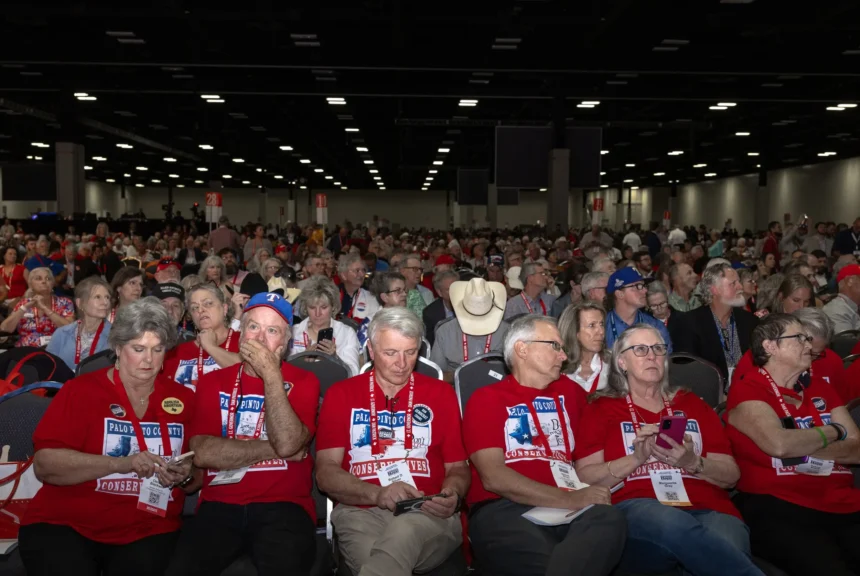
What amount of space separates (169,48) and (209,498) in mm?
12341

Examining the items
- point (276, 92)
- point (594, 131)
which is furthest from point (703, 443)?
point (594, 131)

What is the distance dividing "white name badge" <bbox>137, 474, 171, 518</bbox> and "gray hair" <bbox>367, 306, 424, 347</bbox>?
112 cm

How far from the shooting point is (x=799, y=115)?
2570 cm

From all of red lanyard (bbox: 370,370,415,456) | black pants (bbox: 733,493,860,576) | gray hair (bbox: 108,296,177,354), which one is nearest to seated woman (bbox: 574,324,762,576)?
black pants (bbox: 733,493,860,576)

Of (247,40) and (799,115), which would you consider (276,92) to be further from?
(799,115)

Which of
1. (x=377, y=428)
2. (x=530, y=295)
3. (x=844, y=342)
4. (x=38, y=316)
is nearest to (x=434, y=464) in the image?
(x=377, y=428)

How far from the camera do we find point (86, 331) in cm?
612

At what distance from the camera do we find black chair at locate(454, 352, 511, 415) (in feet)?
16.0

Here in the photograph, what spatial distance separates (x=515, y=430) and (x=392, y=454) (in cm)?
56

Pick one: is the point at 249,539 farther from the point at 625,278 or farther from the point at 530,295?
the point at 530,295

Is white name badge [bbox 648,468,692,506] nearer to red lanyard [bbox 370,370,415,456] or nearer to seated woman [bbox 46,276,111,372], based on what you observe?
red lanyard [bbox 370,370,415,456]

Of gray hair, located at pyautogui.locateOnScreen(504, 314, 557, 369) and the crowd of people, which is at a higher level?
gray hair, located at pyautogui.locateOnScreen(504, 314, 557, 369)

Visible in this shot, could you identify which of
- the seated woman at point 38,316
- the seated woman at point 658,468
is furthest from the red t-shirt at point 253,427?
the seated woman at point 38,316

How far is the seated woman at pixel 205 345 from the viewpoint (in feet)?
15.9
